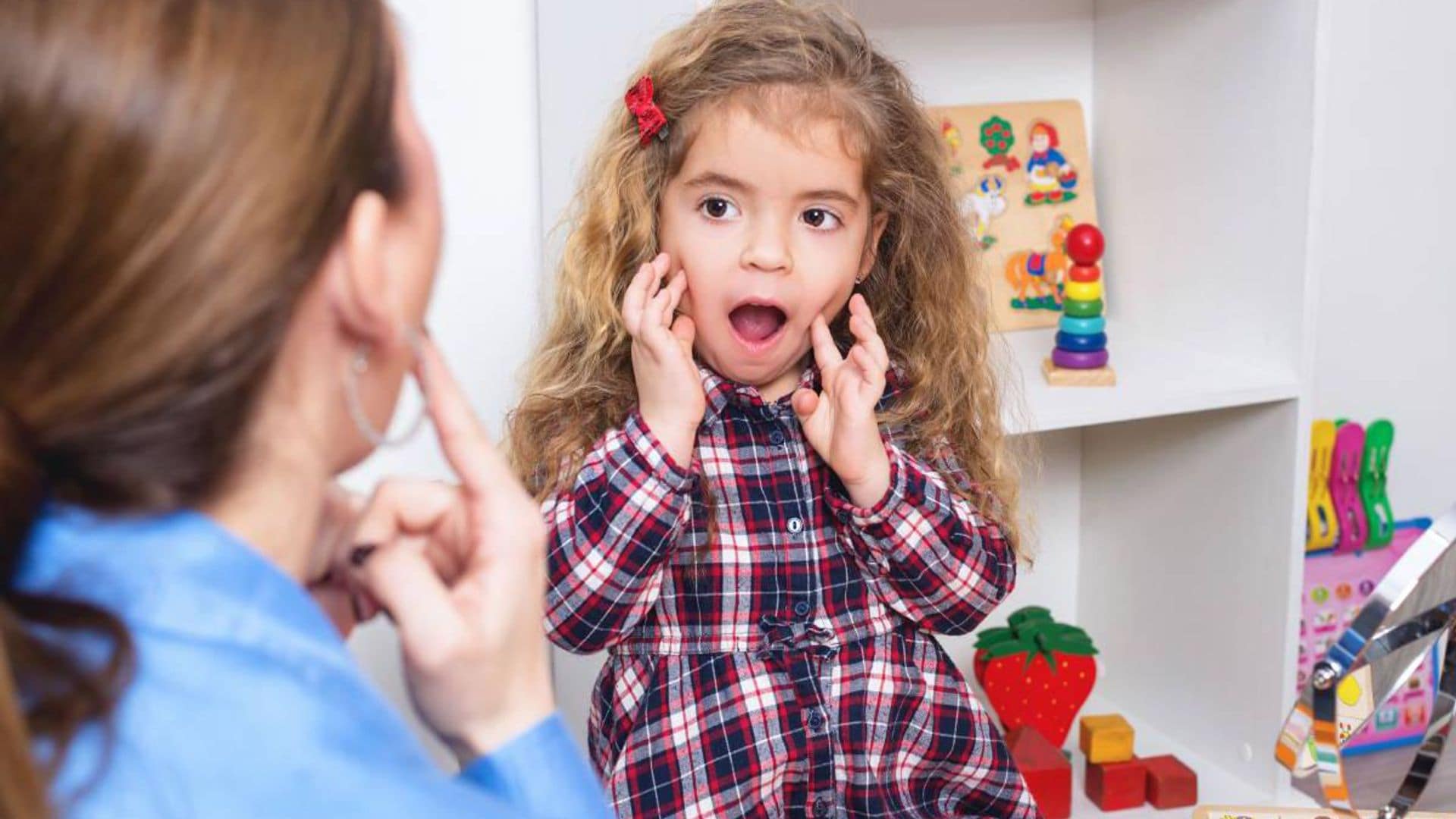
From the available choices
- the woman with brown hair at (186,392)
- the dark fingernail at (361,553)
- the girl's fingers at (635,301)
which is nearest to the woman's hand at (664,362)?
the girl's fingers at (635,301)

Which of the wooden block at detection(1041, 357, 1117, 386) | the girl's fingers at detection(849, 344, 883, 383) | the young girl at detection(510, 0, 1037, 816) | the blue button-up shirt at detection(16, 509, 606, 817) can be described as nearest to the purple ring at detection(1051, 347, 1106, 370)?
the wooden block at detection(1041, 357, 1117, 386)

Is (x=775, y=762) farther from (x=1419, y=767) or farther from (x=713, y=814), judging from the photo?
(x=1419, y=767)

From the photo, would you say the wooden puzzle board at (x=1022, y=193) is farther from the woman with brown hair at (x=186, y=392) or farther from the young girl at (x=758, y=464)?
the woman with brown hair at (x=186, y=392)

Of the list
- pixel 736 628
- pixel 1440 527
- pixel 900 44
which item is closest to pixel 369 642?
pixel 736 628

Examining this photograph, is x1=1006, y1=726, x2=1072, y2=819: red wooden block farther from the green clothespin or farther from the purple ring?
the green clothespin

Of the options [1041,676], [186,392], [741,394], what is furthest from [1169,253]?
[186,392]

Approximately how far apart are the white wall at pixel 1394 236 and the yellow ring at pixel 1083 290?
2.38 feet

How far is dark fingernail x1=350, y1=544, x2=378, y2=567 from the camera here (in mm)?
703

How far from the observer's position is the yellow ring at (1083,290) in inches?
59.3

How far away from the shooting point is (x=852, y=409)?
1.12 metres

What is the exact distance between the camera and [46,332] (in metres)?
0.49

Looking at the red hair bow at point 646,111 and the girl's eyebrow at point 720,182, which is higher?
the red hair bow at point 646,111

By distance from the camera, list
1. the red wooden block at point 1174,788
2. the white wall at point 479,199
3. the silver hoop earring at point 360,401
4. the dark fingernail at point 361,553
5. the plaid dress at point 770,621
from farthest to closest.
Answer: the red wooden block at point 1174,788 < the white wall at point 479,199 < the plaid dress at point 770,621 < the dark fingernail at point 361,553 < the silver hoop earring at point 360,401

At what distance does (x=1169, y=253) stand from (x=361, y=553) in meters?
1.20
